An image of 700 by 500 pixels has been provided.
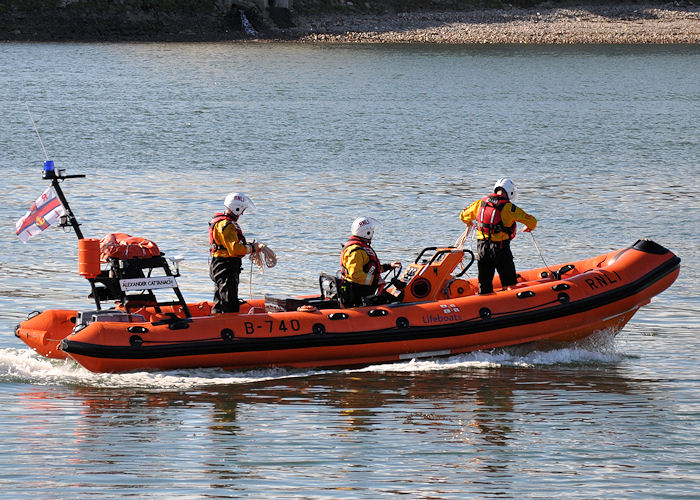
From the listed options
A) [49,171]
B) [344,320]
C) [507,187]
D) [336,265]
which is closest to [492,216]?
[507,187]

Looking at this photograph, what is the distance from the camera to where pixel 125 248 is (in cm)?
1148

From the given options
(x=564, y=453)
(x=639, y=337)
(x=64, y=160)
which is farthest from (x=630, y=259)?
(x=64, y=160)

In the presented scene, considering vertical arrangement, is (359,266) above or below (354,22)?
below

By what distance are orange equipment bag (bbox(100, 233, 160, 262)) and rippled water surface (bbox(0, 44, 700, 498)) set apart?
3.90 feet

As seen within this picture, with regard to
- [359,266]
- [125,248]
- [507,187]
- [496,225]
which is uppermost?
[507,187]

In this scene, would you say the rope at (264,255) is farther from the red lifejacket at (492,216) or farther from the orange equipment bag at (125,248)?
the red lifejacket at (492,216)

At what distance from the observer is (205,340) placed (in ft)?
37.7

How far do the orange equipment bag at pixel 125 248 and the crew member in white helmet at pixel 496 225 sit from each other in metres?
3.39

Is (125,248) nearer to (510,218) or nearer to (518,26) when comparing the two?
(510,218)

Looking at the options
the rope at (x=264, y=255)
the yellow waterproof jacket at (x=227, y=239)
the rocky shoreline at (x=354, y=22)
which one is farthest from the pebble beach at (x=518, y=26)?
the yellow waterproof jacket at (x=227, y=239)

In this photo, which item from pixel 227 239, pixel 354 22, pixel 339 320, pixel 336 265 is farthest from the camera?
pixel 354 22

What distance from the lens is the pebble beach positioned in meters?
71.3

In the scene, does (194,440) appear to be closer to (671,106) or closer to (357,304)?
(357,304)

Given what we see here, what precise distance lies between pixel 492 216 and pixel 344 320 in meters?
2.02
